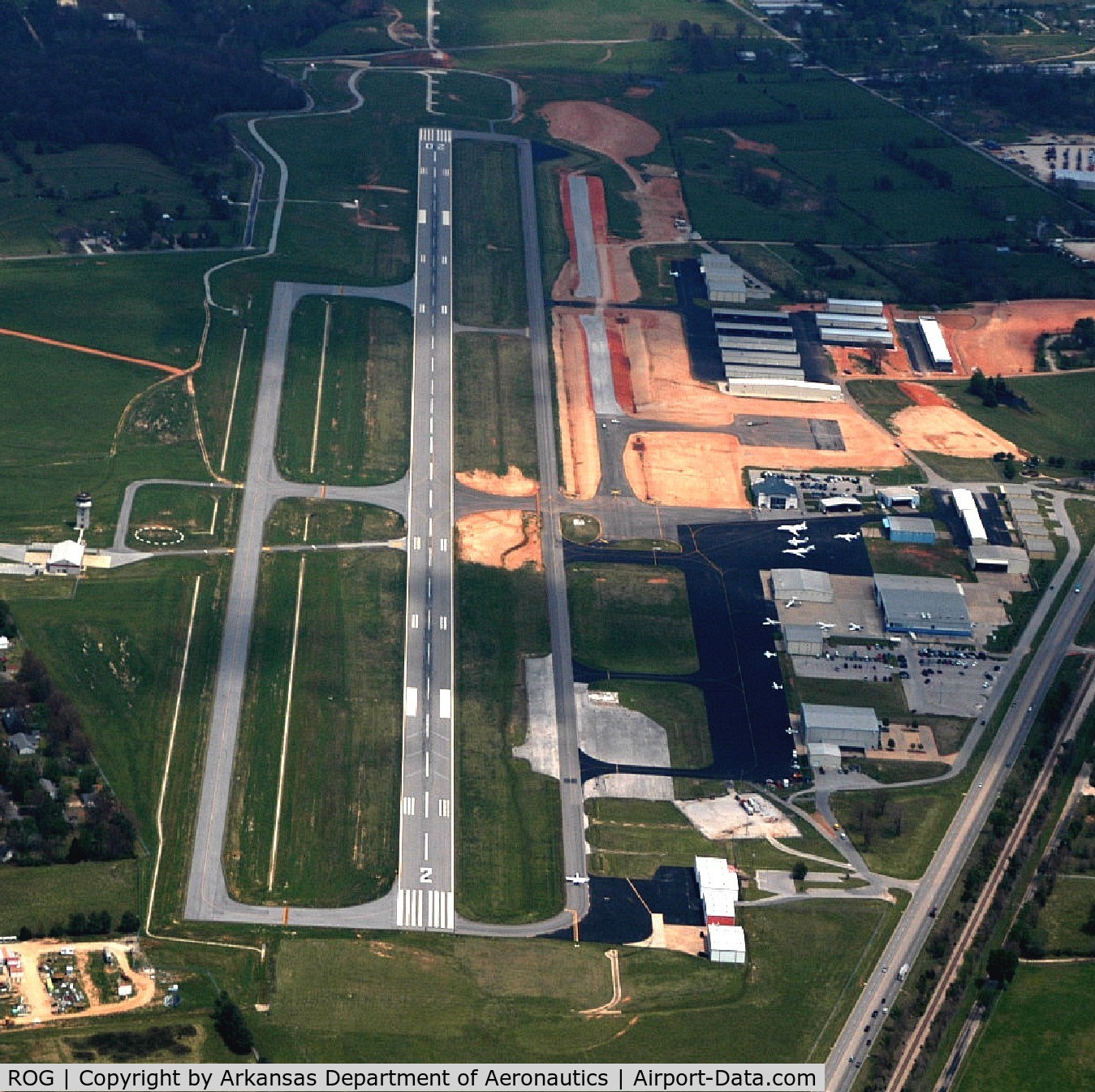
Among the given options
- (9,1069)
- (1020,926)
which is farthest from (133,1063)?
(1020,926)

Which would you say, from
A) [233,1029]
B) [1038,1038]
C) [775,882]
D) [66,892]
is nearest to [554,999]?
[775,882]

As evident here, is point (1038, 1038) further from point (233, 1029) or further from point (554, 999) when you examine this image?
point (233, 1029)

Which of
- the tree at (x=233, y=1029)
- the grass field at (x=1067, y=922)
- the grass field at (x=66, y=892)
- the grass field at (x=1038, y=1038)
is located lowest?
the grass field at (x=66, y=892)

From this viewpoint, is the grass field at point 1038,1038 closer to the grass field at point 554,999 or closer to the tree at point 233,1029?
the grass field at point 554,999

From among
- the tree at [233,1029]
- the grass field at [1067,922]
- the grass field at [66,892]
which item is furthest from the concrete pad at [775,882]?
the grass field at [66,892]

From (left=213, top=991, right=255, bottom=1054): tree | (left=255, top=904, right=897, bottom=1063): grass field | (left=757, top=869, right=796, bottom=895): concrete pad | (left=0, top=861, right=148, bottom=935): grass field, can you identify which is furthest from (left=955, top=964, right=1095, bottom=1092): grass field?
(left=0, top=861, right=148, bottom=935): grass field

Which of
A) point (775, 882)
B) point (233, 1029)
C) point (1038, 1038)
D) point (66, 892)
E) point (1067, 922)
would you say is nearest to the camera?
point (233, 1029)
